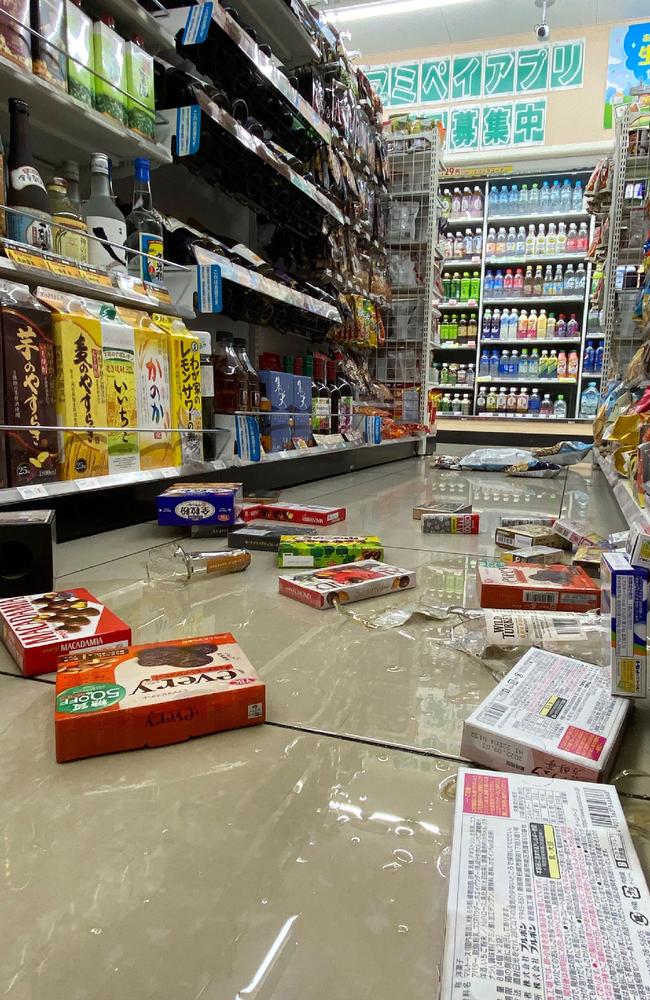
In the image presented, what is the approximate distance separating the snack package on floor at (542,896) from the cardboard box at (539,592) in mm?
609

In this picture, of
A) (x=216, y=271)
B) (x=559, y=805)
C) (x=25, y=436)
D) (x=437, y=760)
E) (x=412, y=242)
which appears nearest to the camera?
(x=559, y=805)

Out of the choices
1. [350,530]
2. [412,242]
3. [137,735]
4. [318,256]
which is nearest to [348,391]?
[318,256]

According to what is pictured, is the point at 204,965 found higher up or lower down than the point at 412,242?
lower down

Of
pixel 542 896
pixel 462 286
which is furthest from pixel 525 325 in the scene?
pixel 542 896

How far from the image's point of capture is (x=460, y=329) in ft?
25.6

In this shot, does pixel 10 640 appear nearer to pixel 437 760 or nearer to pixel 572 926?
pixel 437 760

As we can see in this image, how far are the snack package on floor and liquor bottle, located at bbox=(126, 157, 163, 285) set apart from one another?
187cm

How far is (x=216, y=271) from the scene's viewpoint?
2.18 m

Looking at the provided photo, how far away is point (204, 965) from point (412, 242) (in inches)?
200

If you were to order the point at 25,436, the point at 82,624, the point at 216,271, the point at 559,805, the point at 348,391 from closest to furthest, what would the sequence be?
1. the point at 559,805
2. the point at 82,624
3. the point at 25,436
4. the point at 216,271
5. the point at 348,391

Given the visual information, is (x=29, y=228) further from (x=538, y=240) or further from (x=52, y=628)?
Answer: (x=538, y=240)

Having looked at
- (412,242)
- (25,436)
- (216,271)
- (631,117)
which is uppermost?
(631,117)

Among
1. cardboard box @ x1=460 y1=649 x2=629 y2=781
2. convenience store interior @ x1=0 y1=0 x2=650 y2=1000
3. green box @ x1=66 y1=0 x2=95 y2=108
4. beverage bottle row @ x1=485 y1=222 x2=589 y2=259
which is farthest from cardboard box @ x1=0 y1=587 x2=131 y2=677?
beverage bottle row @ x1=485 y1=222 x2=589 y2=259

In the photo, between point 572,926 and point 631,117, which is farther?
point 631,117
